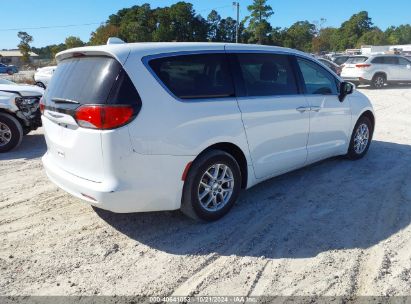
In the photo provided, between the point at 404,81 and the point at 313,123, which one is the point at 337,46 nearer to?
the point at 404,81

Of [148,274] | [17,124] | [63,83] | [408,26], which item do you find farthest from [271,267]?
[408,26]

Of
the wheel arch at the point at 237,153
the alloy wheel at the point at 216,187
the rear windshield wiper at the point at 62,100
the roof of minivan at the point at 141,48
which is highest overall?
the roof of minivan at the point at 141,48

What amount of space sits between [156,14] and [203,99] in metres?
72.5

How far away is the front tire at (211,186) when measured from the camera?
3.66m

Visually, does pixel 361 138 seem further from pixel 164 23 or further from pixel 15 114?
pixel 164 23

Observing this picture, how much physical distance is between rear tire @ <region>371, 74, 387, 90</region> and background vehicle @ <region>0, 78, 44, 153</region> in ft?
53.9

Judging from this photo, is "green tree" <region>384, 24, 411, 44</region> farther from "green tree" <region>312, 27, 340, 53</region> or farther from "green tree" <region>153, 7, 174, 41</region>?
"green tree" <region>153, 7, 174, 41</region>

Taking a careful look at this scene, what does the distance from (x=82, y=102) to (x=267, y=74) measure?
7.07 ft

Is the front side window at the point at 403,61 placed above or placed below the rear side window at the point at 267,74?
above

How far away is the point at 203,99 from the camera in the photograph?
3670 millimetres

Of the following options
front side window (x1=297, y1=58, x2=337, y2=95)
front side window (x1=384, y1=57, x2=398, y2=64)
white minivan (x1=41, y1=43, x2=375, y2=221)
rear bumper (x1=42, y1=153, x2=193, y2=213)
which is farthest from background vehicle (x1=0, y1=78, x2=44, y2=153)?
front side window (x1=384, y1=57, x2=398, y2=64)

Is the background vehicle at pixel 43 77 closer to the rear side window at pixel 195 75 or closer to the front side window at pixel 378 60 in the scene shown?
the front side window at pixel 378 60

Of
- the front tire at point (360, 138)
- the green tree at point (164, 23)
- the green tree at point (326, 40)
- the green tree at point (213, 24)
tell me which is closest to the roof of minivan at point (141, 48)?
the front tire at point (360, 138)

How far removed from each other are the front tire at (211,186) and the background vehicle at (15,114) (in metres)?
4.64
